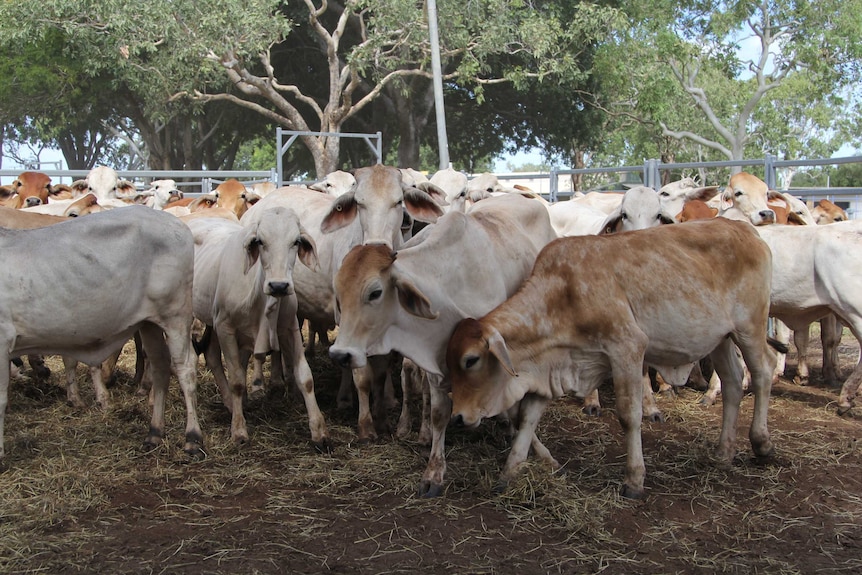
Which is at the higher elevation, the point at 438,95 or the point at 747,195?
the point at 438,95

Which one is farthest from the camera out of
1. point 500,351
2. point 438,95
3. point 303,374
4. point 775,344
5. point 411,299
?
point 438,95

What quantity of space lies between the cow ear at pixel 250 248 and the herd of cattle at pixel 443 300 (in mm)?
11

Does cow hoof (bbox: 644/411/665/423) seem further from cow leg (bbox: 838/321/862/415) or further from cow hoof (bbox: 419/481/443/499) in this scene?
cow hoof (bbox: 419/481/443/499)

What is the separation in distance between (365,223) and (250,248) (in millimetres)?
859

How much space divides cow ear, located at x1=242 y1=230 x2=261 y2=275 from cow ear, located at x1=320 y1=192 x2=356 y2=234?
0.53 meters

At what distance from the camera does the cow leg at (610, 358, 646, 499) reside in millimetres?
5320

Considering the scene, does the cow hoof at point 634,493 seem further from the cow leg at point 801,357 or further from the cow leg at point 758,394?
the cow leg at point 801,357

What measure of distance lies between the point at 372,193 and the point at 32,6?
19.2 meters

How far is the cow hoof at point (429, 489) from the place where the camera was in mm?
5504

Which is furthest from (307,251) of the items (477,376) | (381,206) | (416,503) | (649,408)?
(649,408)

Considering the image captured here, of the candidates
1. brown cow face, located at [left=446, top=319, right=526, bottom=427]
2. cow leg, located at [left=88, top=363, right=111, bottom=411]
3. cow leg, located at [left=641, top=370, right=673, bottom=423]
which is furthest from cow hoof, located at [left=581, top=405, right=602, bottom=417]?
cow leg, located at [left=88, top=363, right=111, bottom=411]

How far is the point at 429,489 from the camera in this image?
18.2ft

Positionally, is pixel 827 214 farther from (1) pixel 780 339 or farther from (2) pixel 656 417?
(2) pixel 656 417

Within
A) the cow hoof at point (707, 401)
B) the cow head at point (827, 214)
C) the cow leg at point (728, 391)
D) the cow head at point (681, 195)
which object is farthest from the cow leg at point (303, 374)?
the cow head at point (827, 214)
